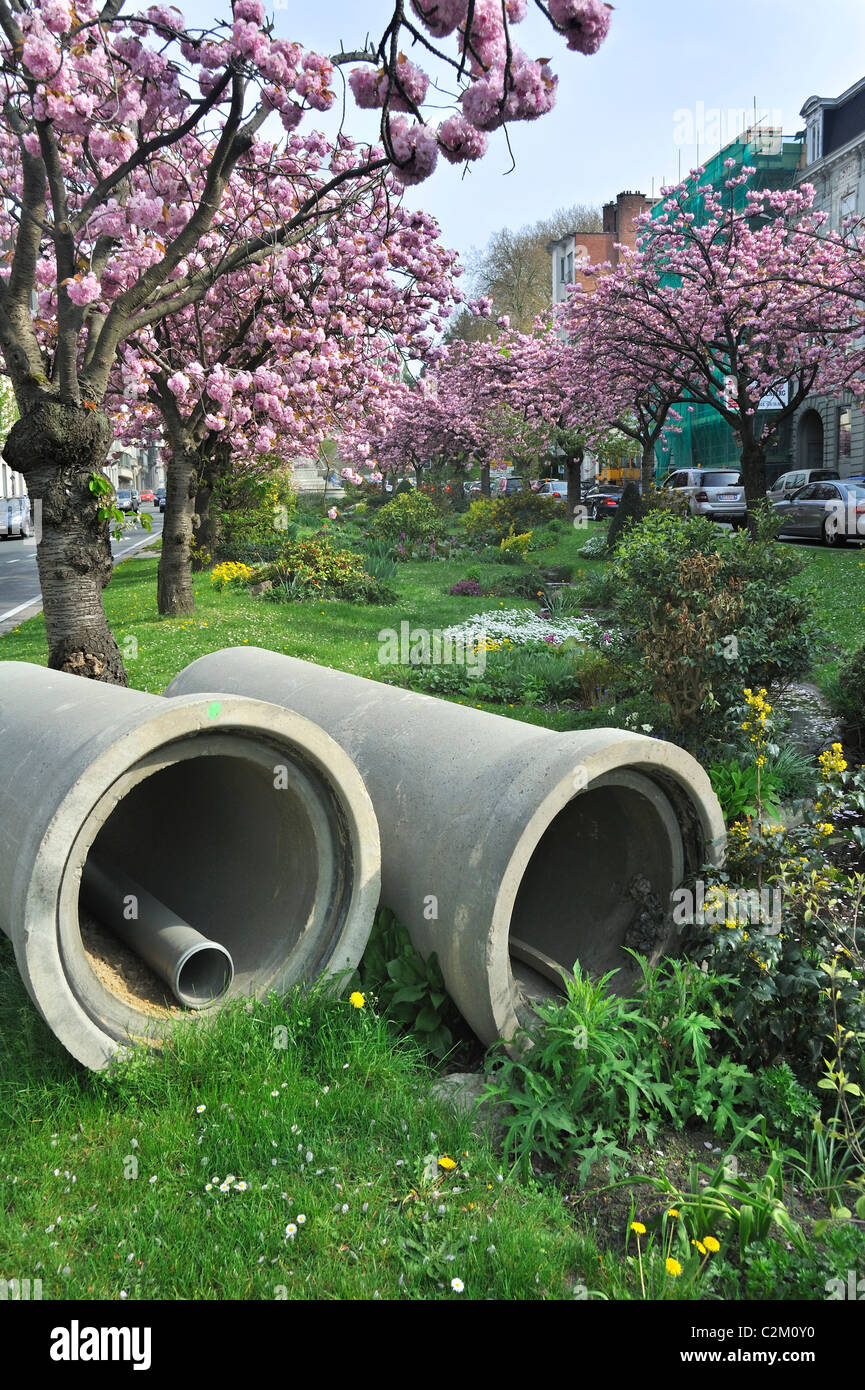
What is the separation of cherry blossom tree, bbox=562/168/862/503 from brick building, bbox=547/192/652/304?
39036mm

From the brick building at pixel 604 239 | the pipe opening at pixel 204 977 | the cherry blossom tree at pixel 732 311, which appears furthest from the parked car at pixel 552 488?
the pipe opening at pixel 204 977

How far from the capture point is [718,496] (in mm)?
28625

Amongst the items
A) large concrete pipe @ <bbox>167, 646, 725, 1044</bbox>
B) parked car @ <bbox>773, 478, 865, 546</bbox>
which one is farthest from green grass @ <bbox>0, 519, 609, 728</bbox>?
parked car @ <bbox>773, 478, 865, 546</bbox>

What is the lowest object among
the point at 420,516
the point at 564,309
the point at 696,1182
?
the point at 696,1182

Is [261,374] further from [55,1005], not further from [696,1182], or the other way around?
[696,1182]

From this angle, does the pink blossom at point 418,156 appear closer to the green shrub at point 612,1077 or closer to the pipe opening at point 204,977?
the pipe opening at point 204,977

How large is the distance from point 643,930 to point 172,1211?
7.64 ft

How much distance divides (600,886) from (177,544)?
11211 millimetres

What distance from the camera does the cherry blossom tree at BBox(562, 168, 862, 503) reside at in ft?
66.7

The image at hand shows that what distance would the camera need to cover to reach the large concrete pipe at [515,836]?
3.85m

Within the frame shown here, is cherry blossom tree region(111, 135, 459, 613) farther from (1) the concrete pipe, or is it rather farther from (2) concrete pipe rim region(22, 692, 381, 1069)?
(2) concrete pipe rim region(22, 692, 381, 1069)

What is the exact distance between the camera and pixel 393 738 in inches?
189
